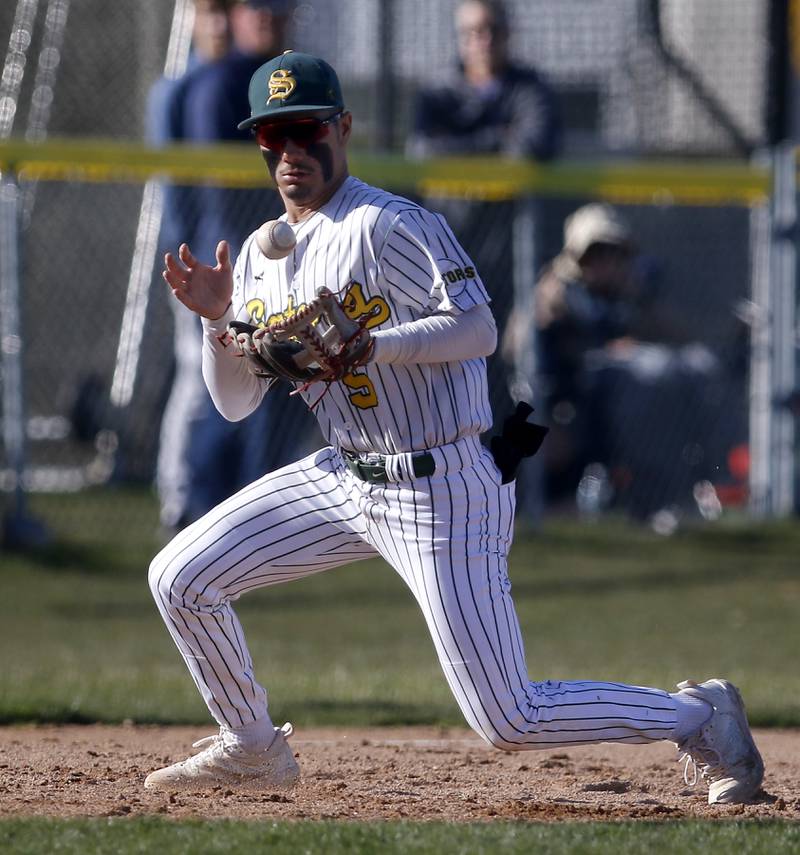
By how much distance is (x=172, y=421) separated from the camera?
8.38m

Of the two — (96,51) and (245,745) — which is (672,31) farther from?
(245,745)

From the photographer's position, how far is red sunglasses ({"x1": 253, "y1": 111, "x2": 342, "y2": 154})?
3.90 m

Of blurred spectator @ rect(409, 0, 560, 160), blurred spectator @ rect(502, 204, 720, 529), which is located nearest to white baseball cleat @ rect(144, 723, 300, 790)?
blurred spectator @ rect(502, 204, 720, 529)

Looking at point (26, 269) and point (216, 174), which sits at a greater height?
point (216, 174)

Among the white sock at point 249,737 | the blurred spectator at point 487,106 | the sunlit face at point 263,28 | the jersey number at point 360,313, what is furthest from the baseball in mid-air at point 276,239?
the blurred spectator at point 487,106

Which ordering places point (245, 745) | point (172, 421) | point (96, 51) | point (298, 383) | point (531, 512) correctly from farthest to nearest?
1. point (96, 51)
2. point (531, 512)
3. point (172, 421)
4. point (245, 745)
5. point (298, 383)

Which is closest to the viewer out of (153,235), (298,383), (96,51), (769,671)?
(298,383)

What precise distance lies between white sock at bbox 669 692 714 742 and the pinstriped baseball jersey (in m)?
0.90

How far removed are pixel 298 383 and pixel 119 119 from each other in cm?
859

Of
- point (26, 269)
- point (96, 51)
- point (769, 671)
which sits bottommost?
point (769, 671)

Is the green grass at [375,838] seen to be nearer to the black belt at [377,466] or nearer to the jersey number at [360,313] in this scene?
the black belt at [377,466]

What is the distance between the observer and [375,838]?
11.2 ft

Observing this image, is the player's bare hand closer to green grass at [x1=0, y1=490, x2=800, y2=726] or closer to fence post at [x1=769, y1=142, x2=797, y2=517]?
green grass at [x1=0, y1=490, x2=800, y2=726]

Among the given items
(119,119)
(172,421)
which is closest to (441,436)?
(172,421)
